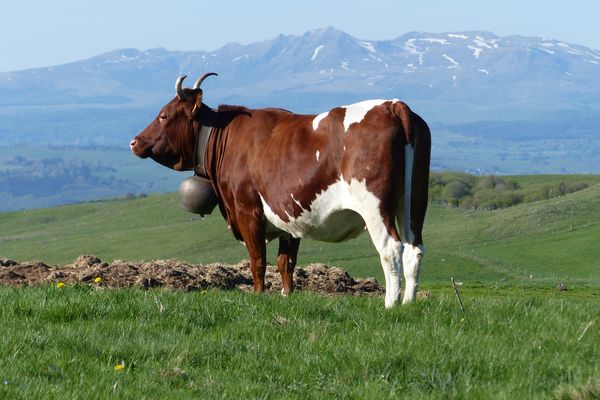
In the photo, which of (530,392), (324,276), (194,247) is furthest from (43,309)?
(194,247)

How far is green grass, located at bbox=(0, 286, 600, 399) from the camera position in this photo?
324 inches

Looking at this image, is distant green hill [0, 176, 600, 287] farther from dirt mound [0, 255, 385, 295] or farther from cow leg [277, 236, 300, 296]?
cow leg [277, 236, 300, 296]

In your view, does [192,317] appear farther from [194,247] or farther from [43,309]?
[194,247]

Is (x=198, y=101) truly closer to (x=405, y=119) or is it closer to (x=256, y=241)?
(x=256, y=241)

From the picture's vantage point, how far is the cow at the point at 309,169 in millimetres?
12297

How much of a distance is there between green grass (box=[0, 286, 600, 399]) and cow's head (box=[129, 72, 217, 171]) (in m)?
4.29

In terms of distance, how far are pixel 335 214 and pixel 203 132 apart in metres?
3.52

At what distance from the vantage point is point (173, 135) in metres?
16.1

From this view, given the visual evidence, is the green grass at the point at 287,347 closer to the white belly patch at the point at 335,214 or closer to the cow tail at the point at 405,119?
the white belly patch at the point at 335,214

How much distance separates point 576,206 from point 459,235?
9.36m

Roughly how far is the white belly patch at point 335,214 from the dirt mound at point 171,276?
3.74 m

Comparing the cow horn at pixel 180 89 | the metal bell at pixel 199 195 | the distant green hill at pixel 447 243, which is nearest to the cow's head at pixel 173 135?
the cow horn at pixel 180 89

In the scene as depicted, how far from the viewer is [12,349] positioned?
9156 millimetres

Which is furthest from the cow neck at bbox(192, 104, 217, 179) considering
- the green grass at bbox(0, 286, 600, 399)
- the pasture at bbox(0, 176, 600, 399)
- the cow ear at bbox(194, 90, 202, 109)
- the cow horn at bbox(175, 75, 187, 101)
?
the green grass at bbox(0, 286, 600, 399)
